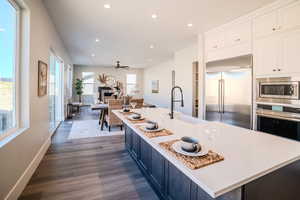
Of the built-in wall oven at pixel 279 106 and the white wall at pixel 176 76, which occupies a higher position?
the white wall at pixel 176 76

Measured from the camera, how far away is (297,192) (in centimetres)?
128

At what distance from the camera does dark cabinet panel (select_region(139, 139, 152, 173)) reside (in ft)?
7.19

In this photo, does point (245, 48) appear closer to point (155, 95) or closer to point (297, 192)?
point (297, 192)

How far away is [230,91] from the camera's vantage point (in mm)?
3463

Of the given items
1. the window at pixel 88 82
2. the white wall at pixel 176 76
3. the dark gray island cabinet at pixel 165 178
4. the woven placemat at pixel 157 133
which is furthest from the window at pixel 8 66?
the window at pixel 88 82

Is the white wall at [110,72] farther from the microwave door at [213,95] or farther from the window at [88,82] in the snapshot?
the microwave door at [213,95]

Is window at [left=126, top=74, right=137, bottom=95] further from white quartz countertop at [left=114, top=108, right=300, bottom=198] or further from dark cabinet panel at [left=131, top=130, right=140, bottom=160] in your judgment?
white quartz countertop at [left=114, top=108, right=300, bottom=198]

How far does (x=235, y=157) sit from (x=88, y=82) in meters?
11.7

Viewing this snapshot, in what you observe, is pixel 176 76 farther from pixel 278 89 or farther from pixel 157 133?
pixel 157 133

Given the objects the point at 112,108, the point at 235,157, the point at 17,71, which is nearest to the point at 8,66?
the point at 17,71

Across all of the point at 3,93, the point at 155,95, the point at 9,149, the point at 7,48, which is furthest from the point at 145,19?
the point at 155,95

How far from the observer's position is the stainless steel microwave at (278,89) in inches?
97.3

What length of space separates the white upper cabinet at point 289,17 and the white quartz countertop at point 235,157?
218cm

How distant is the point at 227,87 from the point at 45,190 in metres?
3.78
